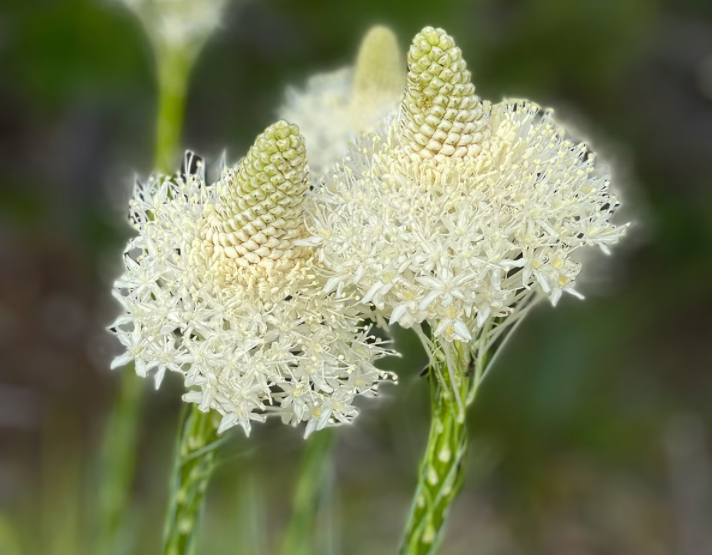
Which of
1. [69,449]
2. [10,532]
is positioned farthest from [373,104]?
[69,449]

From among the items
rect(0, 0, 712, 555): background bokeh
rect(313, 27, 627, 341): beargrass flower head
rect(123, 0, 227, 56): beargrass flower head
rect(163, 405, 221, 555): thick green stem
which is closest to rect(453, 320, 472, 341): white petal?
rect(313, 27, 627, 341): beargrass flower head

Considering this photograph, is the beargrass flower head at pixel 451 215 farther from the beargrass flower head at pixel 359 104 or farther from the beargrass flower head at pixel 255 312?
the beargrass flower head at pixel 359 104

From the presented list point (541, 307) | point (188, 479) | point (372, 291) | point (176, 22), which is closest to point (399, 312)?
point (372, 291)

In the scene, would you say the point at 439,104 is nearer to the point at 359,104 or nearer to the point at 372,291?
the point at 372,291

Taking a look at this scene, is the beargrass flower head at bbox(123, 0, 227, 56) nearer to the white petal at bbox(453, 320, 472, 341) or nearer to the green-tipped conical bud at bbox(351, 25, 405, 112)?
the green-tipped conical bud at bbox(351, 25, 405, 112)

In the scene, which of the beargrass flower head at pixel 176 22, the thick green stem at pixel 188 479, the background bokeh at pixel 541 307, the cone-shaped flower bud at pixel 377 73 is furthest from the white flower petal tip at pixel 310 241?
the background bokeh at pixel 541 307

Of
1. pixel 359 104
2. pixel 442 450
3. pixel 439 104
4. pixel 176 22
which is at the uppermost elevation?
pixel 176 22

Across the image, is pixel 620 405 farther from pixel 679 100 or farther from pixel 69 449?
pixel 69 449
